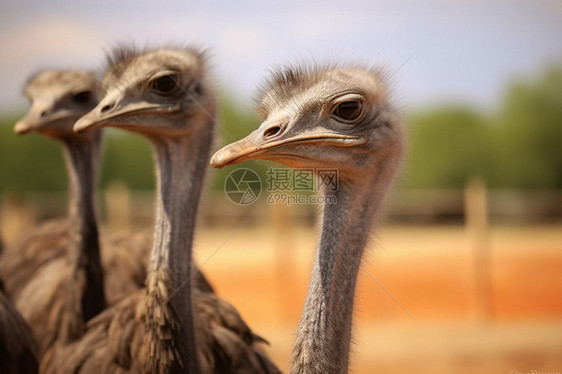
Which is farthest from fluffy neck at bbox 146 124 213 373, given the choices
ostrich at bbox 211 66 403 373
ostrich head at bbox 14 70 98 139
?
ostrich head at bbox 14 70 98 139

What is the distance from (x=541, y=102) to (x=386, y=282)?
1883cm

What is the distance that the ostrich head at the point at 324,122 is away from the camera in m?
1.96

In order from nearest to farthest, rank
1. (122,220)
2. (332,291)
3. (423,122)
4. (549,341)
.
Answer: (332,291) → (549,341) → (122,220) → (423,122)

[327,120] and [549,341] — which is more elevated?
[549,341]

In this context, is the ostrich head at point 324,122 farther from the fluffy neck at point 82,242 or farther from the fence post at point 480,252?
the fence post at point 480,252

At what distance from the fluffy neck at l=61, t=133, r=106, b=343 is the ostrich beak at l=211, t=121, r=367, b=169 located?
147 cm

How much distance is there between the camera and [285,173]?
268cm

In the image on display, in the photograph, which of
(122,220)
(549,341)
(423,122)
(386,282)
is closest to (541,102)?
(423,122)

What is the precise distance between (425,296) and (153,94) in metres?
9.11

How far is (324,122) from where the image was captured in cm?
200

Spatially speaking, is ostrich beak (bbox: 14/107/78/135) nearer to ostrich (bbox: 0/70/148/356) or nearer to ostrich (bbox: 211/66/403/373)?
ostrich (bbox: 0/70/148/356)

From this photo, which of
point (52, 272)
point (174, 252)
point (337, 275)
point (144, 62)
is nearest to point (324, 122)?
point (337, 275)

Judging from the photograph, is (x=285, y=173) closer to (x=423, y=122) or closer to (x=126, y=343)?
(x=126, y=343)

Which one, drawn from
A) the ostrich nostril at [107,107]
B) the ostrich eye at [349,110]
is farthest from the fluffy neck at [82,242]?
the ostrich eye at [349,110]
